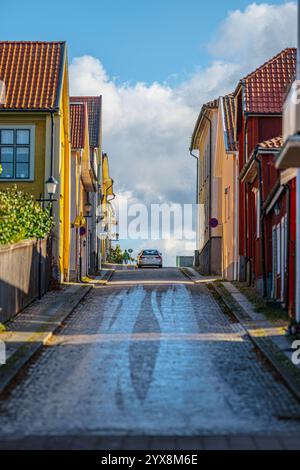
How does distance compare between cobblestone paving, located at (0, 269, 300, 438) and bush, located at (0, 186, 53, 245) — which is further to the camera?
bush, located at (0, 186, 53, 245)

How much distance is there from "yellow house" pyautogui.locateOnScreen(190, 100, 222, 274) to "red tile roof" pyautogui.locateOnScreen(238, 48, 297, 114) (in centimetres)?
985

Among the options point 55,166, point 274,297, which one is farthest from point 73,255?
point 274,297

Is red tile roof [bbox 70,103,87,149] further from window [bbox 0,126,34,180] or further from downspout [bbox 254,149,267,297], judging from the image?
downspout [bbox 254,149,267,297]

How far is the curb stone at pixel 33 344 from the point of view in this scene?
41.1ft

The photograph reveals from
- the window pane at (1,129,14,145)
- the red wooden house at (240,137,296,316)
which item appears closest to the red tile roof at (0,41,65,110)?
the window pane at (1,129,14,145)

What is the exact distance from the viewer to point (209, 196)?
4212 cm

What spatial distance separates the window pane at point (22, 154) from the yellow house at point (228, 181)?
7.96 meters

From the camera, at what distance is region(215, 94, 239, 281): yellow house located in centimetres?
3284

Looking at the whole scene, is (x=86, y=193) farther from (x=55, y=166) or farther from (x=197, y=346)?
(x=197, y=346)

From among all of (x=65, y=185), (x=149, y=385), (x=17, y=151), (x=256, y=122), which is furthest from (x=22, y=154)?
(x=149, y=385)

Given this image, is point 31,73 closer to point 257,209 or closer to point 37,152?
point 37,152

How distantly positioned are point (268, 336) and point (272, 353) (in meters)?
2.07

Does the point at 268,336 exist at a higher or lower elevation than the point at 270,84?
lower

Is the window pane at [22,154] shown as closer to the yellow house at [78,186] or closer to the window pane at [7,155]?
the window pane at [7,155]
